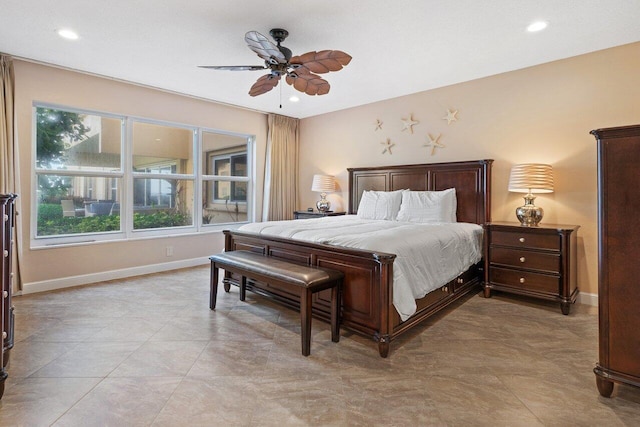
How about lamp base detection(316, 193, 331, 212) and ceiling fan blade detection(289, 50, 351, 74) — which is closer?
ceiling fan blade detection(289, 50, 351, 74)

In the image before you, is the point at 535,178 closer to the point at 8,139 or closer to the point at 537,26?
the point at 537,26

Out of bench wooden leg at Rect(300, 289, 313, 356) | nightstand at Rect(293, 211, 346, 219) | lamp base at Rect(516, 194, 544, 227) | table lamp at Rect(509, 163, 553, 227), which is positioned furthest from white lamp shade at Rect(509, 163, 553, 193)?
nightstand at Rect(293, 211, 346, 219)

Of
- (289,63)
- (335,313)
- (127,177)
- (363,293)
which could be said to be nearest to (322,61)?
(289,63)

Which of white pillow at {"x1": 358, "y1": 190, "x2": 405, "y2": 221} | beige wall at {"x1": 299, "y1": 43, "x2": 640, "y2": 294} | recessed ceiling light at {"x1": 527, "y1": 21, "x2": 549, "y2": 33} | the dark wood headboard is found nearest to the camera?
recessed ceiling light at {"x1": 527, "y1": 21, "x2": 549, "y2": 33}

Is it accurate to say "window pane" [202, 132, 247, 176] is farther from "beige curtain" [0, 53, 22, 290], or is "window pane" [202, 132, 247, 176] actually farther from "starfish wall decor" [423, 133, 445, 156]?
"starfish wall decor" [423, 133, 445, 156]

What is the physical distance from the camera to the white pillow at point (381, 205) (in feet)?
14.5

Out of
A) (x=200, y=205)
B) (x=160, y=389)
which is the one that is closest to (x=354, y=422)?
(x=160, y=389)

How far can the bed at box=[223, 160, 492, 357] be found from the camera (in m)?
2.35

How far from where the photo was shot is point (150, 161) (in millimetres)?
4863

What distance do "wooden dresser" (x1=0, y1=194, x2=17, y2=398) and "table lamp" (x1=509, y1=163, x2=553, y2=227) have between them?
13.6ft

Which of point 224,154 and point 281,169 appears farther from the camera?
point 281,169

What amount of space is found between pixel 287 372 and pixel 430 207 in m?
2.73

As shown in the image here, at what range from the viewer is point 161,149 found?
16.4 ft

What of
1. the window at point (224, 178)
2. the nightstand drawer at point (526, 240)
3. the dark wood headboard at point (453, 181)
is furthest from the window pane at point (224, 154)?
the nightstand drawer at point (526, 240)
